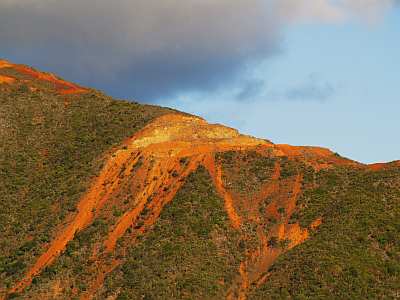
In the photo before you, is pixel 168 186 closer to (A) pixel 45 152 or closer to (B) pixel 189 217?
(B) pixel 189 217

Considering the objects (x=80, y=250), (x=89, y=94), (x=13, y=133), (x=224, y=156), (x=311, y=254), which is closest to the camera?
(x=311, y=254)

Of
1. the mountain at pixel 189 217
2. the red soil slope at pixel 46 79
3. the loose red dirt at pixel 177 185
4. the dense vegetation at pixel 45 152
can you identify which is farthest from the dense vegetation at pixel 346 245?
the red soil slope at pixel 46 79

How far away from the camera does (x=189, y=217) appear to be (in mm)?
58469

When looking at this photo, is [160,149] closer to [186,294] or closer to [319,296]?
[186,294]

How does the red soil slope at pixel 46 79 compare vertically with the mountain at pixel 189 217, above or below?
above

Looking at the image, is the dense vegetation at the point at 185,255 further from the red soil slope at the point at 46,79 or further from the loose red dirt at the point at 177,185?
the red soil slope at the point at 46,79

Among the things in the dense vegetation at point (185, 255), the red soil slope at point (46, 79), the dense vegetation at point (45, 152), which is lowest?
the dense vegetation at point (185, 255)

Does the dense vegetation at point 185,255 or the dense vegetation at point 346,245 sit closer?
the dense vegetation at point 346,245

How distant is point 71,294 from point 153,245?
7910mm

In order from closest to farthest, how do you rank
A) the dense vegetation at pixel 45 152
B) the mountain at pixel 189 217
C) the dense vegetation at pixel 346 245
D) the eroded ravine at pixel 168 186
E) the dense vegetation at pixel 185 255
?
the dense vegetation at pixel 346 245 → the dense vegetation at pixel 185 255 → the mountain at pixel 189 217 → the eroded ravine at pixel 168 186 → the dense vegetation at pixel 45 152

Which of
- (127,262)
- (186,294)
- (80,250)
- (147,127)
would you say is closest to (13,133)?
(147,127)

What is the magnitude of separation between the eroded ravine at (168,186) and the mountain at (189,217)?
5.3 inches

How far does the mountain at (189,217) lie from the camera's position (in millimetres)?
52281

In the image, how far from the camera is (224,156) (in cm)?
6644
